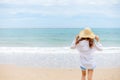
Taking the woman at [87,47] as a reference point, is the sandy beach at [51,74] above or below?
below

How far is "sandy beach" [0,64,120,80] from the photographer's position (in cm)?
403

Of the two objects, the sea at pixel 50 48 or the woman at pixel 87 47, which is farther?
the sea at pixel 50 48

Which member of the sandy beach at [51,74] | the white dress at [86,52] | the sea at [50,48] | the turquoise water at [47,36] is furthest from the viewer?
the turquoise water at [47,36]

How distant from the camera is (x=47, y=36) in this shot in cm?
1074

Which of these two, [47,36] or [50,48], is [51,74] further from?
[47,36]

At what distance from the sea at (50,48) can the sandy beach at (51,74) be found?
0.37 m

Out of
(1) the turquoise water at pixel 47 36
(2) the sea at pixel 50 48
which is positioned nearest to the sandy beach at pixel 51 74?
(2) the sea at pixel 50 48

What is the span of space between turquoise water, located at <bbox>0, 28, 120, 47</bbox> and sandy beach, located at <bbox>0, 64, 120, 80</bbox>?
437 centimetres

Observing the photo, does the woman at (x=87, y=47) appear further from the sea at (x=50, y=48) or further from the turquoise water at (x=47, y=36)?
the turquoise water at (x=47, y=36)

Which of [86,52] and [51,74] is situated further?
[51,74]

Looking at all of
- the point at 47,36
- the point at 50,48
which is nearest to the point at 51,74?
the point at 50,48

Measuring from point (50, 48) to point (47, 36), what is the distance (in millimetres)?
2857

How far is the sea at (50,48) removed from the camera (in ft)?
17.9

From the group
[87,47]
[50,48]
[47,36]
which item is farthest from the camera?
[47,36]
